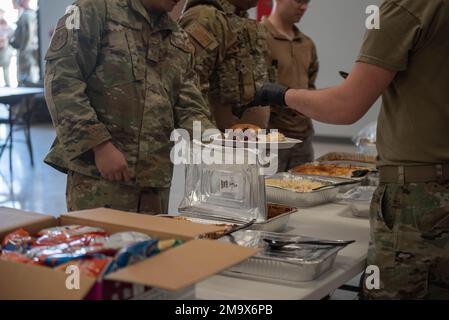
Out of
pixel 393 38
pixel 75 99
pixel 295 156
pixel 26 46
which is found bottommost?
pixel 295 156

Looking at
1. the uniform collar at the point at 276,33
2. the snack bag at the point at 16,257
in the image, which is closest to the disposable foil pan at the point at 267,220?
the snack bag at the point at 16,257

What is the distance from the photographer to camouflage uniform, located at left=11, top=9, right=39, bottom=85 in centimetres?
964

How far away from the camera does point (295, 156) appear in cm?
352

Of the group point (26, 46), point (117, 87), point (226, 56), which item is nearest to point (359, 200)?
point (117, 87)

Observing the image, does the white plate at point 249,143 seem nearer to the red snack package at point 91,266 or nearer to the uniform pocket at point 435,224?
the uniform pocket at point 435,224

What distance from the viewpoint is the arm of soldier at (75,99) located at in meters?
1.82

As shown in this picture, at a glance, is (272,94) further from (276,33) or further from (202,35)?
(276,33)

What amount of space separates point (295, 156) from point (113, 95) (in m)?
1.76

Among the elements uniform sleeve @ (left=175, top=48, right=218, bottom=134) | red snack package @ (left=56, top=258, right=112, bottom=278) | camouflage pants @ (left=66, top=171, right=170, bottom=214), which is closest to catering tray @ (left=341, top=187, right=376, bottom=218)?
uniform sleeve @ (left=175, top=48, right=218, bottom=134)

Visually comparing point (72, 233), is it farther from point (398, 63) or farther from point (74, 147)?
point (398, 63)

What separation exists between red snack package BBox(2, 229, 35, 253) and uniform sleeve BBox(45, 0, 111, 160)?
70 centimetres

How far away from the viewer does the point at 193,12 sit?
2.79 meters

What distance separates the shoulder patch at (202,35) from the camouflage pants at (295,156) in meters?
0.94

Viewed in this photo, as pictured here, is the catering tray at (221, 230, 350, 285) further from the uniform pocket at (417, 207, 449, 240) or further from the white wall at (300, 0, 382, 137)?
the white wall at (300, 0, 382, 137)
